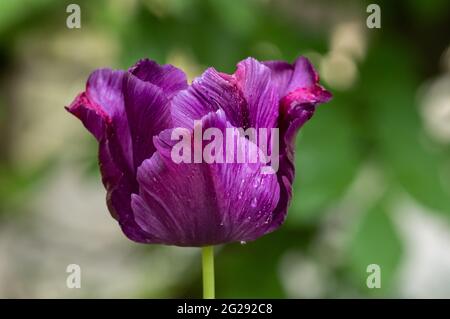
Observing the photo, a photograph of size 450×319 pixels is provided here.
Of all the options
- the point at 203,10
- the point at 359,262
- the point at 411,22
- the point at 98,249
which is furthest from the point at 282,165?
the point at 98,249

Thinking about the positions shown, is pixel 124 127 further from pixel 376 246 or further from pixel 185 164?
pixel 376 246

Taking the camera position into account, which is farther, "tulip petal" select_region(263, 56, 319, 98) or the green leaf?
the green leaf

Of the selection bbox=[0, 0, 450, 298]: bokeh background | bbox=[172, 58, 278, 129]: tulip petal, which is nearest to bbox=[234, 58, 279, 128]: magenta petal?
bbox=[172, 58, 278, 129]: tulip petal

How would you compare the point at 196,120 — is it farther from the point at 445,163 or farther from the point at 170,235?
the point at 445,163

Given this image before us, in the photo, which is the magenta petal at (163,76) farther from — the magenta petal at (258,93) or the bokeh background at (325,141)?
the bokeh background at (325,141)

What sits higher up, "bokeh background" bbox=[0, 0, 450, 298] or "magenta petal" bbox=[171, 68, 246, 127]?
"bokeh background" bbox=[0, 0, 450, 298]

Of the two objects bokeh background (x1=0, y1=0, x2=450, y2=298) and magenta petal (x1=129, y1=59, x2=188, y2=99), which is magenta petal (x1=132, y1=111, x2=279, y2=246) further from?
bokeh background (x1=0, y1=0, x2=450, y2=298)

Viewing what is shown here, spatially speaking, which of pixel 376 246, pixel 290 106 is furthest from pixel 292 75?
pixel 376 246

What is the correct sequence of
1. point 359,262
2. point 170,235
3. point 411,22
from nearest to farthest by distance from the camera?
point 170,235, point 359,262, point 411,22
